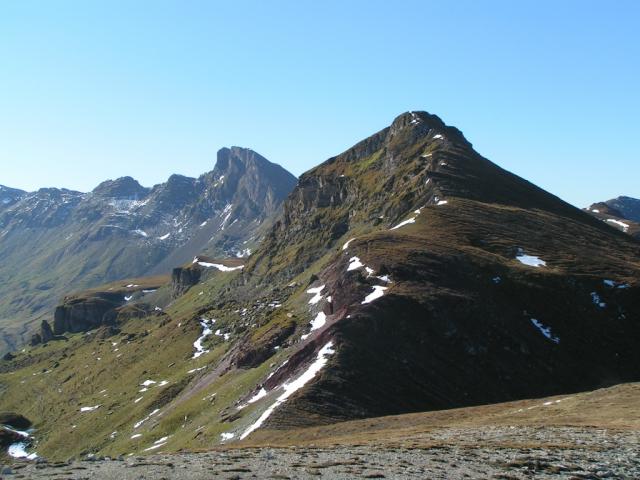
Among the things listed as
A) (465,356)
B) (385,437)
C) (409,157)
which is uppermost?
(409,157)

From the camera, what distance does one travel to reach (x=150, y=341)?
197500mm

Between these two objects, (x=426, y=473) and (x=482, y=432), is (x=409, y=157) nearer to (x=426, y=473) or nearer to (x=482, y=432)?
(x=482, y=432)

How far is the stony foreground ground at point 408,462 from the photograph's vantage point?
36469mm

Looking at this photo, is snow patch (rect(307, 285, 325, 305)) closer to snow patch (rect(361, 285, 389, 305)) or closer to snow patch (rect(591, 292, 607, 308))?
snow patch (rect(361, 285, 389, 305))

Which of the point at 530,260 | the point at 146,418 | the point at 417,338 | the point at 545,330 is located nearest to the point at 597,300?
the point at 530,260

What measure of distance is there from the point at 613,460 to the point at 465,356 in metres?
42.9

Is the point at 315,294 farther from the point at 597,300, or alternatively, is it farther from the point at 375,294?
the point at 597,300

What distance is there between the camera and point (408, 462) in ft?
134

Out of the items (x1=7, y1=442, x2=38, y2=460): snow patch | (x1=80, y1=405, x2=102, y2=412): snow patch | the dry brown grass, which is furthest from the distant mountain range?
the dry brown grass

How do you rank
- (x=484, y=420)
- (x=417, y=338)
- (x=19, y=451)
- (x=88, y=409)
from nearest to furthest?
(x=484, y=420) → (x=417, y=338) → (x=19, y=451) → (x=88, y=409)

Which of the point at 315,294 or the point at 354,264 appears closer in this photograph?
the point at 354,264

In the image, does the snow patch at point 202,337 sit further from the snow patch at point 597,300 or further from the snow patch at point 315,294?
the snow patch at point 597,300

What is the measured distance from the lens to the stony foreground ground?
3647 cm

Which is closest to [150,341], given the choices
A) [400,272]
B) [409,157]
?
[409,157]
